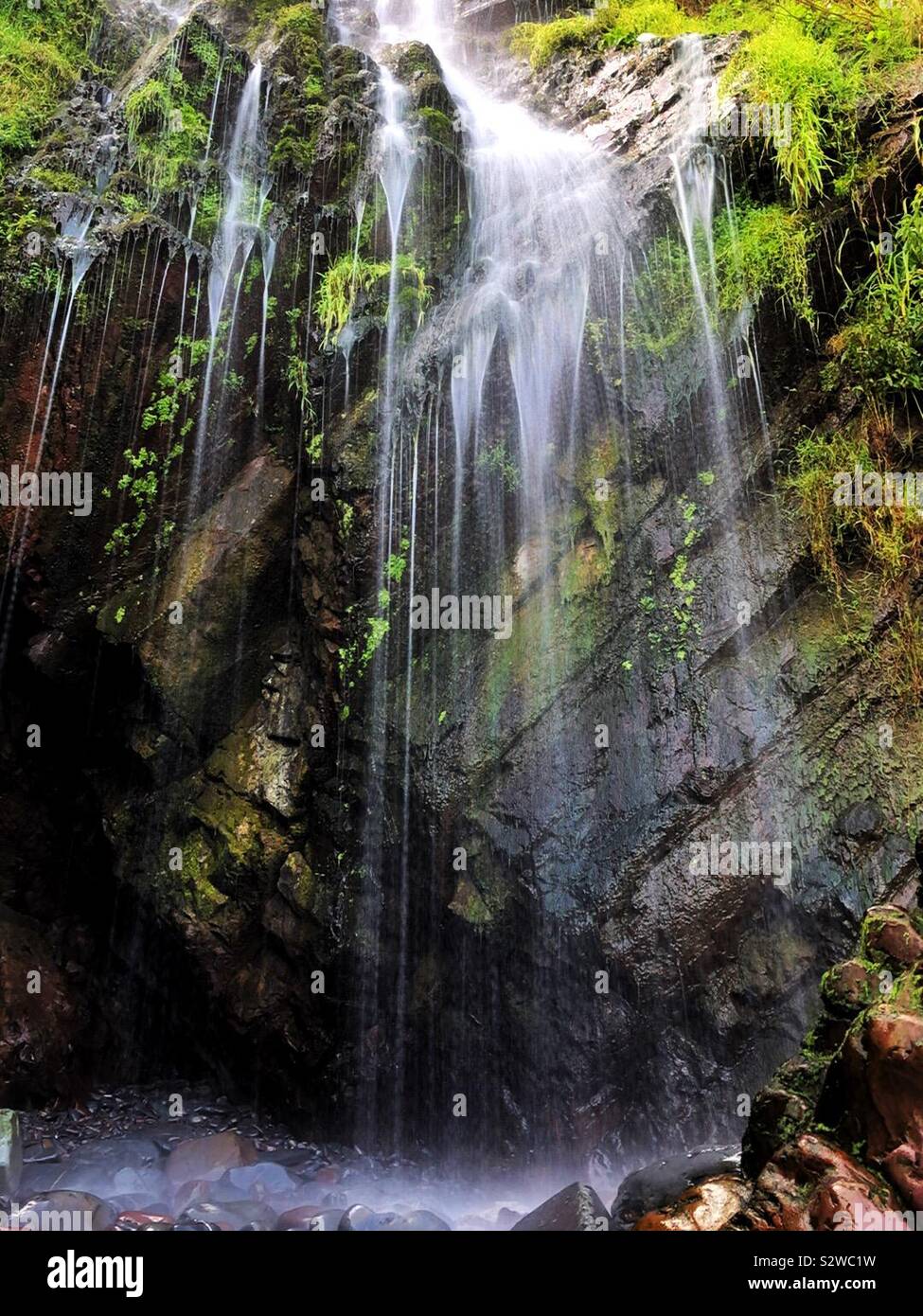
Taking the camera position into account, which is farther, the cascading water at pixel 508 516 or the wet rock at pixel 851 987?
the cascading water at pixel 508 516

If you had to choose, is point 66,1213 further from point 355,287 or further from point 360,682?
point 355,287

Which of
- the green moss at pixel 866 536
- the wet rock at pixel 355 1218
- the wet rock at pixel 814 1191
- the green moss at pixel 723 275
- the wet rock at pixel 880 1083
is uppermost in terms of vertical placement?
the green moss at pixel 723 275

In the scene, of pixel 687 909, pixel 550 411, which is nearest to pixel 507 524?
pixel 550 411

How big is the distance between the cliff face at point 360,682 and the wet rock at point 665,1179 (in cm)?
30

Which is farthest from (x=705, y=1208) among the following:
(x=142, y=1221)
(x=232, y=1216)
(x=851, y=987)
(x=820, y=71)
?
(x=820, y=71)

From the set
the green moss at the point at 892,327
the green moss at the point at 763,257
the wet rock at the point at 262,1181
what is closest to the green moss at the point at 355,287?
the green moss at the point at 763,257

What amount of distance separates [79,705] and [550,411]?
575 cm

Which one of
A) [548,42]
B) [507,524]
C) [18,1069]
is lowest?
[18,1069]

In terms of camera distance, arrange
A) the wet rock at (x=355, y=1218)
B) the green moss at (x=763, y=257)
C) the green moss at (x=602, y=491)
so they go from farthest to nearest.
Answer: the green moss at (x=602, y=491), the green moss at (x=763, y=257), the wet rock at (x=355, y=1218)

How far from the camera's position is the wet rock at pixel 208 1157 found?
723 cm

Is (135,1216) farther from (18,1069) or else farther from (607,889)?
(607,889)

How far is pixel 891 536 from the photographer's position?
670cm

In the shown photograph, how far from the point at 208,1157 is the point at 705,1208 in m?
Result: 5.29

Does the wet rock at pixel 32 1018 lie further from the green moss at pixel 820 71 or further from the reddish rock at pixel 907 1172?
the green moss at pixel 820 71
